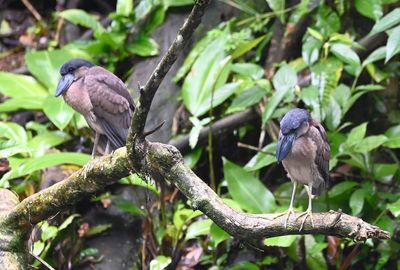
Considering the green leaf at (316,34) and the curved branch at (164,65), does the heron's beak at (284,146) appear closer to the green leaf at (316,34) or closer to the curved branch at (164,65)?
the curved branch at (164,65)

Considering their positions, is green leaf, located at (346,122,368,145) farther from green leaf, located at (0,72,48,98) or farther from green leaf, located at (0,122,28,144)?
green leaf, located at (0,72,48,98)

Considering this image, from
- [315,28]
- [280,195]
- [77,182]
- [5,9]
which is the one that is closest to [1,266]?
[77,182]

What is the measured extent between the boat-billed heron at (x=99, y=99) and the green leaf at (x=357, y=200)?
1.56 metres

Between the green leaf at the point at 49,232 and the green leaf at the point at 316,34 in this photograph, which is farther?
the green leaf at the point at 316,34

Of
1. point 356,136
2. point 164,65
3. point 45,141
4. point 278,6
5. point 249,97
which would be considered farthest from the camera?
point 278,6

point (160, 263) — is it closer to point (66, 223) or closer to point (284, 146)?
point (66, 223)

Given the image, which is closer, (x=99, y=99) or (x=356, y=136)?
(x=99, y=99)

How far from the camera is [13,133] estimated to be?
5.09 meters

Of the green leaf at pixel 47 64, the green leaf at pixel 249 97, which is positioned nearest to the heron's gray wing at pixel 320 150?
the green leaf at pixel 249 97

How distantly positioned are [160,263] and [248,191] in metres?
0.75

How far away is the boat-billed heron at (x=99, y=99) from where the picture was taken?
397 centimetres

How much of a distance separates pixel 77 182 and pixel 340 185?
206 cm

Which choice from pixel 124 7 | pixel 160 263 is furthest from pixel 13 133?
pixel 124 7

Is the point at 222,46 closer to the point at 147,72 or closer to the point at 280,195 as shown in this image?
the point at 147,72
